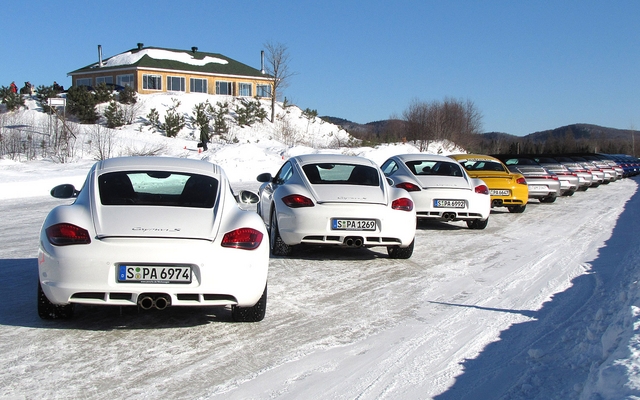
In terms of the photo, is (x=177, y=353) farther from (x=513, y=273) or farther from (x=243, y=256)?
(x=513, y=273)

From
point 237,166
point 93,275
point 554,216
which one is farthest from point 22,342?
point 237,166

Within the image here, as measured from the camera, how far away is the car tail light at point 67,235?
5105 mm

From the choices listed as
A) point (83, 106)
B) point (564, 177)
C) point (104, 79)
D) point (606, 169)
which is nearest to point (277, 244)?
point (564, 177)

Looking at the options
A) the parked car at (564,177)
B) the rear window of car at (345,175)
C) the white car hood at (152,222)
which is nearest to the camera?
the white car hood at (152,222)

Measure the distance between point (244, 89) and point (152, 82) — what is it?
9306mm

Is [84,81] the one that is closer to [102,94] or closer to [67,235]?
[102,94]

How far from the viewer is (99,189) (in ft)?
19.0

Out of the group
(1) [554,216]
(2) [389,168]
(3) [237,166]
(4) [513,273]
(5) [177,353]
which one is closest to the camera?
(5) [177,353]

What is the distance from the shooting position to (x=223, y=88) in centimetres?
6450

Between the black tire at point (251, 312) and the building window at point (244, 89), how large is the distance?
61160mm

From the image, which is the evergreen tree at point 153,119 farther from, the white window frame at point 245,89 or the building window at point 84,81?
the white window frame at point 245,89

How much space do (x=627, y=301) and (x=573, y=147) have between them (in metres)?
111

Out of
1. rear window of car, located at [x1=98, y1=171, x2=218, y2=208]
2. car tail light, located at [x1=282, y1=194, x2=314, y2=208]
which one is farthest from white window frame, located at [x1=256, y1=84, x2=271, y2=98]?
rear window of car, located at [x1=98, y1=171, x2=218, y2=208]

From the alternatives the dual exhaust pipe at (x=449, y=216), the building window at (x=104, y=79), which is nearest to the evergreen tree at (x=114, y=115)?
the building window at (x=104, y=79)
